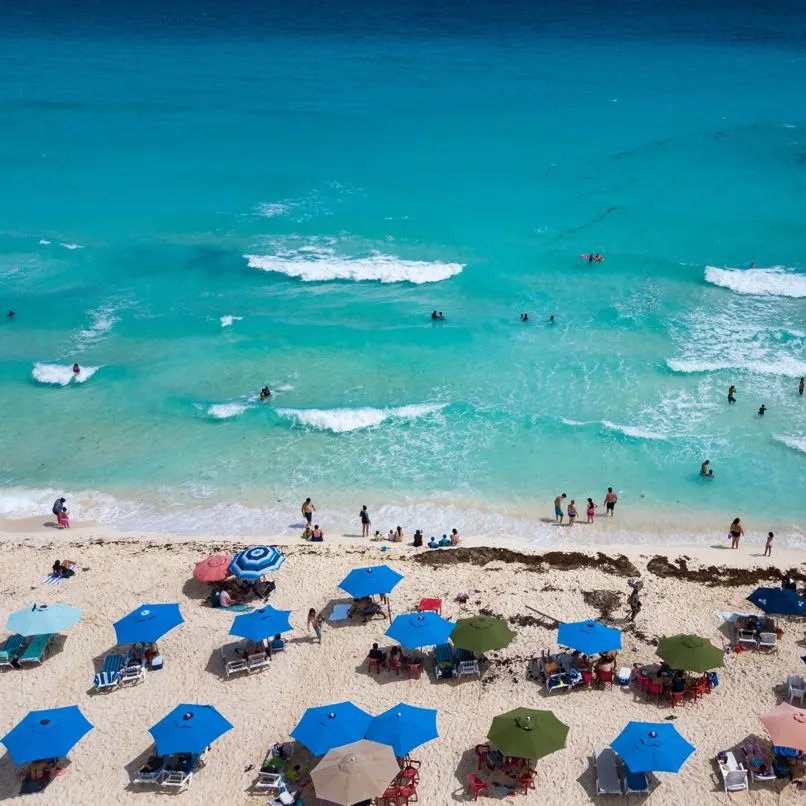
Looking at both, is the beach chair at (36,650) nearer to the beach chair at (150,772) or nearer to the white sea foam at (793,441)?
the beach chair at (150,772)

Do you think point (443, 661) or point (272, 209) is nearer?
point (443, 661)

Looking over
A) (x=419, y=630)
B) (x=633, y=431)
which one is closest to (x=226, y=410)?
(x=633, y=431)

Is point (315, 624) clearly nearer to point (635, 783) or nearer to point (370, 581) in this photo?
point (370, 581)

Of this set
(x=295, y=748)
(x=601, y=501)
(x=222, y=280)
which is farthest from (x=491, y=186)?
(x=295, y=748)

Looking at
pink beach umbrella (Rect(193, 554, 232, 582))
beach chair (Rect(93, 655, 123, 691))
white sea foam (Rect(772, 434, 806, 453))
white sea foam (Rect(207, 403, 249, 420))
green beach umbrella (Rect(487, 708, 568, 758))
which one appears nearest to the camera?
green beach umbrella (Rect(487, 708, 568, 758))

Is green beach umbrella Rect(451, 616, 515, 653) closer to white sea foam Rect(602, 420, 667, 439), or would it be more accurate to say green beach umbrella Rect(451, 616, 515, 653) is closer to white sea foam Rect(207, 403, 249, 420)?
white sea foam Rect(602, 420, 667, 439)

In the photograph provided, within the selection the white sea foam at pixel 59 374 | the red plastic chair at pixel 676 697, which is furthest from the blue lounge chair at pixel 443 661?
the white sea foam at pixel 59 374

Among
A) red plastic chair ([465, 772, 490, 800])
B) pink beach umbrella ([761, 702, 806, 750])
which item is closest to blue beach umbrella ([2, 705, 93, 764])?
red plastic chair ([465, 772, 490, 800])
